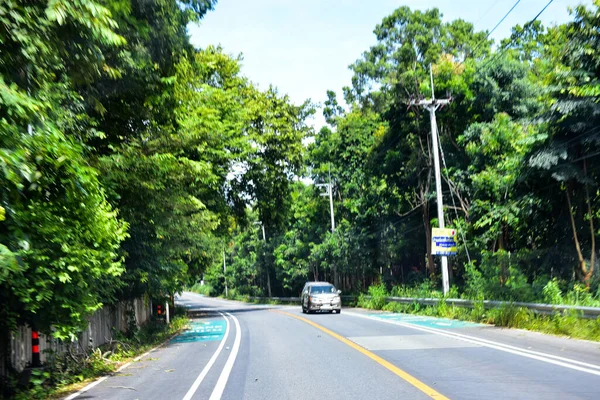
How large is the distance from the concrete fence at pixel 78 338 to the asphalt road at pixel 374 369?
1.50 meters

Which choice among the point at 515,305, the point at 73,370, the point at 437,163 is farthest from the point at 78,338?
the point at 437,163

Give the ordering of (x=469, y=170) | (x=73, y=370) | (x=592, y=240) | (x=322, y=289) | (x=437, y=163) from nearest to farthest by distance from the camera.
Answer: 1. (x=73, y=370)
2. (x=592, y=240)
3. (x=437, y=163)
4. (x=469, y=170)
5. (x=322, y=289)

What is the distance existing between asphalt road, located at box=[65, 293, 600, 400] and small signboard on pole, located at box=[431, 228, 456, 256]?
7828 mm

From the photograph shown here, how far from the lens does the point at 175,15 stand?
37.0ft

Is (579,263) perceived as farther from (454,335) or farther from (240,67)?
(240,67)

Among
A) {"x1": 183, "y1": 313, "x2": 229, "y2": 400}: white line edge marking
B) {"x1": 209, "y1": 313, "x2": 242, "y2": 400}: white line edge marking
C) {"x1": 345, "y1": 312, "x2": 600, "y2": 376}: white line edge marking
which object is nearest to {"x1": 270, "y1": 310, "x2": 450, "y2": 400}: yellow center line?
{"x1": 345, "y1": 312, "x2": 600, "y2": 376}: white line edge marking

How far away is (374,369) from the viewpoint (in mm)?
10117

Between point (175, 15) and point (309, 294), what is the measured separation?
21216 millimetres

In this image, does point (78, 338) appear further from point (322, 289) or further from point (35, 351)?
point (322, 289)

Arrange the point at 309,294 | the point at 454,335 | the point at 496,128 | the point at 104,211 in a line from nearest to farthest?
the point at 104,211
the point at 454,335
the point at 496,128
the point at 309,294

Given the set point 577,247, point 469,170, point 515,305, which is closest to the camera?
point 515,305

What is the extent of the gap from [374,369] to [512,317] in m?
8.80

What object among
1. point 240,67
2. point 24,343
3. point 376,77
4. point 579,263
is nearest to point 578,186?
point 579,263

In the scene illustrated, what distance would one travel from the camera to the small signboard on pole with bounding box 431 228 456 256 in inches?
950
